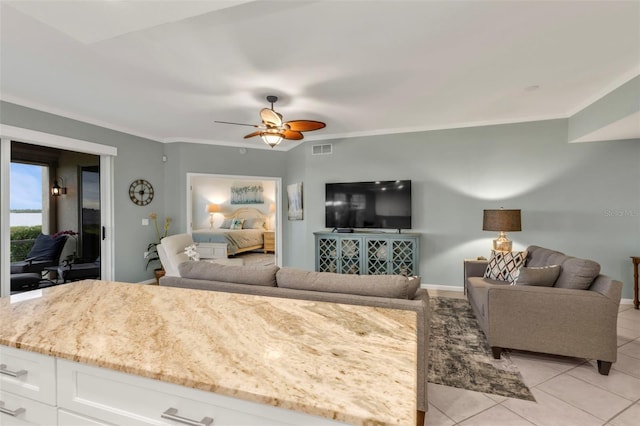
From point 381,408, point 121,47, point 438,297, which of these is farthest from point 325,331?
point 438,297

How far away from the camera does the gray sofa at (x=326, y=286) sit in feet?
5.58

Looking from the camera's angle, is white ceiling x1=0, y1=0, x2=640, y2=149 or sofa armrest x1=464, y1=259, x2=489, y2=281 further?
sofa armrest x1=464, y1=259, x2=489, y2=281

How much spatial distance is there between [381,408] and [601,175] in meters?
5.15

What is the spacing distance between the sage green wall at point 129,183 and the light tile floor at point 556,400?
4865 mm

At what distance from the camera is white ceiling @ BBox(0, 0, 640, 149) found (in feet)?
6.44

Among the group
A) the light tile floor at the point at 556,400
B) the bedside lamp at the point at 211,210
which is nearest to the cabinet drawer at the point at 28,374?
the light tile floor at the point at 556,400

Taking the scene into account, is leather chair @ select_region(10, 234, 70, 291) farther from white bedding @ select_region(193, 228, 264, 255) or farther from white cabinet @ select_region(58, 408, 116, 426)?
white cabinet @ select_region(58, 408, 116, 426)

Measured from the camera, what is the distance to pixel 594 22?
215 cm

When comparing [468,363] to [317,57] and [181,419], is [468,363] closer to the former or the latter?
[181,419]

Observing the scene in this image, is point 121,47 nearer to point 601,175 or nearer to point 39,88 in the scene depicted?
point 39,88

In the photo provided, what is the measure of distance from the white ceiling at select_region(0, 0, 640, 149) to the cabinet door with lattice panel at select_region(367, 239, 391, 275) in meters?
1.95

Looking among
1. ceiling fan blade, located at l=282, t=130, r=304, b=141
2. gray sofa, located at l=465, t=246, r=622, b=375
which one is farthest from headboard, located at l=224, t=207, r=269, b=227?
gray sofa, located at l=465, t=246, r=622, b=375

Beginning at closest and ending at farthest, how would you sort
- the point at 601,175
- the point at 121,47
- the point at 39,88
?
1. the point at 121,47
2. the point at 39,88
3. the point at 601,175

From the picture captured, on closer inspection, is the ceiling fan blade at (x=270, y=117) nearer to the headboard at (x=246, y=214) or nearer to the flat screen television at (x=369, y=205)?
the flat screen television at (x=369, y=205)
